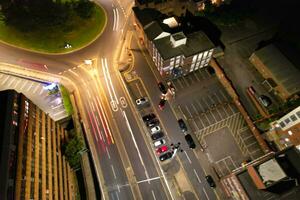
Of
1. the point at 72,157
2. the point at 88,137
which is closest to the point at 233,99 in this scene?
the point at 88,137

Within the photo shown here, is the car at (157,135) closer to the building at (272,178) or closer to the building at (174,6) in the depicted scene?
the building at (272,178)

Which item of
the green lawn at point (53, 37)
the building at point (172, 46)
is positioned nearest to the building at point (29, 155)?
the green lawn at point (53, 37)

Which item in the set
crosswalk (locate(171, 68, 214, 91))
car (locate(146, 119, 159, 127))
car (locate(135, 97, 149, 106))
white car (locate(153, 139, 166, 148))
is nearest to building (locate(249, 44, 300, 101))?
crosswalk (locate(171, 68, 214, 91))

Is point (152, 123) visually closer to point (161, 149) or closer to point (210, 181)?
point (161, 149)

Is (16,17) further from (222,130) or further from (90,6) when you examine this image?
(222,130)

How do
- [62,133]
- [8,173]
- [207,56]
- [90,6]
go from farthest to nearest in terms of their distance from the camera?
[90,6]
[207,56]
[62,133]
[8,173]

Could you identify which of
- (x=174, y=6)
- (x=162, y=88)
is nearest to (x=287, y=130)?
(x=162, y=88)
